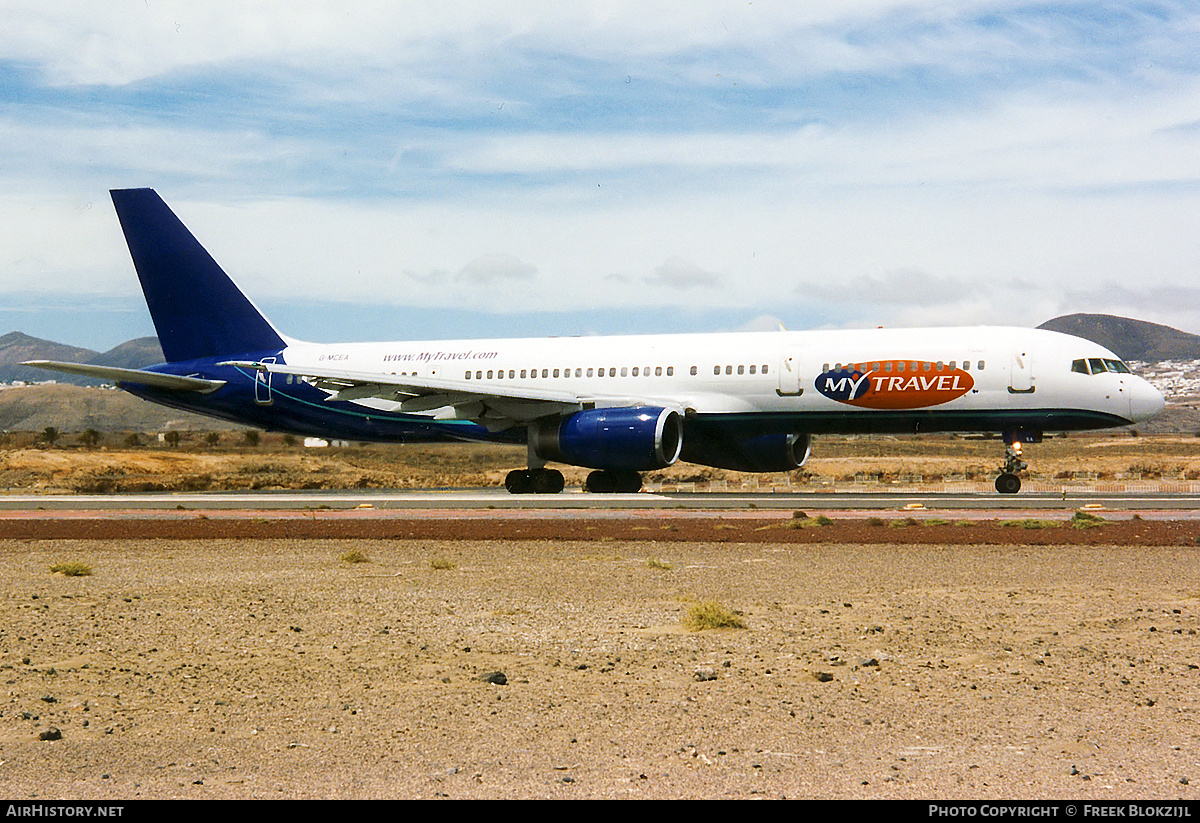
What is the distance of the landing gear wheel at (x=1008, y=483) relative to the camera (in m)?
27.2

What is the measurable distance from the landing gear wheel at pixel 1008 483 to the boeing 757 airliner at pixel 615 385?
0.18 feet

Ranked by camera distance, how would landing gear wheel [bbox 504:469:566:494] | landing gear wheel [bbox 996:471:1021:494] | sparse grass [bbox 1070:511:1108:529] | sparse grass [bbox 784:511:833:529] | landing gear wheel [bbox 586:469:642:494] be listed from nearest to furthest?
sparse grass [bbox 1070:511:1108:529]
sparse grass [bbox 784:511:833:529]
landing gear wheel [bbox 996:471:1021:494]
landing gear wheel [bbox 504:469:566:494]
landing gear wheel [bbox 586:469:642:494]

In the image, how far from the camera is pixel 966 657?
842 cm

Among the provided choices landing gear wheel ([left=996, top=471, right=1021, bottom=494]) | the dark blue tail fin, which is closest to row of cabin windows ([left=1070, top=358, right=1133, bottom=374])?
landing gear wheel ([left=996, top=471, right=1021, bottom=494])

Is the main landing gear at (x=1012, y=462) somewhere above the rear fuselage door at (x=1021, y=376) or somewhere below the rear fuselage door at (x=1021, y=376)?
below

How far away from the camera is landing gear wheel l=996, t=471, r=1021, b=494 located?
27234 mm

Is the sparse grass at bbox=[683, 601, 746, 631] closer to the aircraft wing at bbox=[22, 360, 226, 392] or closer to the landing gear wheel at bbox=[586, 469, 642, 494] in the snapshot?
the landing gear wheel at bbox=[586, 469, 642, 494]

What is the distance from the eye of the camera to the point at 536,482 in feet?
95.2

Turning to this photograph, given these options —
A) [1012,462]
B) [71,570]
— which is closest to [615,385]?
[1012,462]

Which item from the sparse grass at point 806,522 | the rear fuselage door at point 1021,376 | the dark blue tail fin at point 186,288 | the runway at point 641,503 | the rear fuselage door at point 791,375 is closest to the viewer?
the sparse grass at point 806,522

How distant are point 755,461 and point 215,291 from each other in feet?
51.9

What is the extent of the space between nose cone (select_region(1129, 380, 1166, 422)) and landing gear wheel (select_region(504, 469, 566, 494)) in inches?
521

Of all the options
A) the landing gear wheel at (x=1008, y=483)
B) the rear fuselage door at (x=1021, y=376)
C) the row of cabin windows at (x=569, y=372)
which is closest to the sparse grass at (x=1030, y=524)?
the rear fuselage door at (x=1021, y=376)

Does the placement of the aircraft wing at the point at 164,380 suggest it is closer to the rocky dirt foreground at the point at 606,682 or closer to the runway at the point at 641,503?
the runway at the point at 641,503
